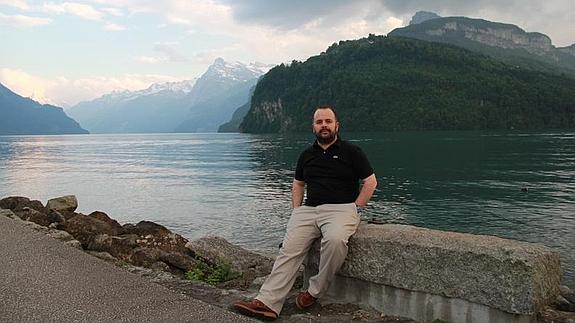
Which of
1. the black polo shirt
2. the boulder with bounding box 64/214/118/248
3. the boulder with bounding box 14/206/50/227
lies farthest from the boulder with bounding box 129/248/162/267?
the black polo shirt

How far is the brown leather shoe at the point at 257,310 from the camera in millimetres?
5859

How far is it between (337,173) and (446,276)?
1.90m

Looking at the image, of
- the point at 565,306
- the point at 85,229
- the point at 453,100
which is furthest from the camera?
the point at 453,100

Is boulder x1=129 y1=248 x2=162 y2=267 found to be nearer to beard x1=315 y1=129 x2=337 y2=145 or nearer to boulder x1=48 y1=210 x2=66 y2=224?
boulder x1=48 y1=210 x2=66 y2=224

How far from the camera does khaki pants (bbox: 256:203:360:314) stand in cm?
606

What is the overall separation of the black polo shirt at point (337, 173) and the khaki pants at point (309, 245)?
14cm

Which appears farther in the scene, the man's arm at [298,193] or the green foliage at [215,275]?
the green foliage at [215,275]

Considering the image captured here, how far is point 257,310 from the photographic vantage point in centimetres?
589

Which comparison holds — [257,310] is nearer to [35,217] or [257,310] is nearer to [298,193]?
[298,193]

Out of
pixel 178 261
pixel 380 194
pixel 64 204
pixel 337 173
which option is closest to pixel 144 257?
pixel 178 261

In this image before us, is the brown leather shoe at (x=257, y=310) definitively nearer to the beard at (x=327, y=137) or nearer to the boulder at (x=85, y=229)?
the beard at (x=327, y=137)

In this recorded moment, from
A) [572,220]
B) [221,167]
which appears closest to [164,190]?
[221,167]

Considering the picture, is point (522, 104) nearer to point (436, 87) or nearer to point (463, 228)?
point (436, 87)

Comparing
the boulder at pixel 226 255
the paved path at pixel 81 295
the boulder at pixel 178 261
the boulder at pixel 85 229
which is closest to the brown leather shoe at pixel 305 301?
the paved path at pixel 81 295
